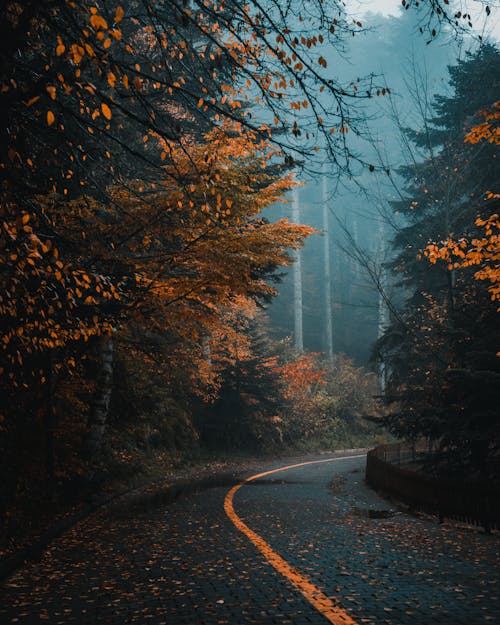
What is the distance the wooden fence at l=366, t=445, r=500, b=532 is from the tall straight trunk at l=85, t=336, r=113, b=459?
7.75 metres

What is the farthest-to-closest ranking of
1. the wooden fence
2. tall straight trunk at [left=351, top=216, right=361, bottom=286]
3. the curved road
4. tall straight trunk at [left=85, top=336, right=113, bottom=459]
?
tall straight trunk at [left=351, top=216, right=361, bottom=286], tall straight trunk at [left=85, top=336, right=113, bottom=459], the wooden fence, the curved road

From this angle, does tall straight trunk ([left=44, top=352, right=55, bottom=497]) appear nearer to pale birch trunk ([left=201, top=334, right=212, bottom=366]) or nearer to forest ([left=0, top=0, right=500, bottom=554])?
forest ([left=0, top=0, right=500, bottom=554])

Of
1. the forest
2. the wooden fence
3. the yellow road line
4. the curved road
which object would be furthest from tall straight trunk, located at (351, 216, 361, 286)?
the yellow road line

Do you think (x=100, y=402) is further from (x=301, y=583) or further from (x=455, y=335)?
(x=455, y=335)

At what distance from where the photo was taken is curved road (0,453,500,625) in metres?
5.22

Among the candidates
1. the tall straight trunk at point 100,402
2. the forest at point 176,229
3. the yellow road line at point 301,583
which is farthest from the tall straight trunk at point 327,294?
the yellow road line at point 301,583

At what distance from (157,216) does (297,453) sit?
23.4 metres

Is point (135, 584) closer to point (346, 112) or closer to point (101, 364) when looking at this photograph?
point (346, 112)

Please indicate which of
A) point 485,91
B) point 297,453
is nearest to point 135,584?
point 485,91

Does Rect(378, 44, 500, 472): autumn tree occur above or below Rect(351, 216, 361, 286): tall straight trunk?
below

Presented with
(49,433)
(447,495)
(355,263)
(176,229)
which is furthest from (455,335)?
(355,263)

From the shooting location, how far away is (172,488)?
16.0 metres

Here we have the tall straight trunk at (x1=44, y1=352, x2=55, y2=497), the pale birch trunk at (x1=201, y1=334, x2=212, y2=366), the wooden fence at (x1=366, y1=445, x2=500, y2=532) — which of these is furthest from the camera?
the pale birch trunk at (x1=201, y1=334, x2=212, y2=366)

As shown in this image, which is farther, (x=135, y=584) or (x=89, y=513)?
(x=89, y=513)
